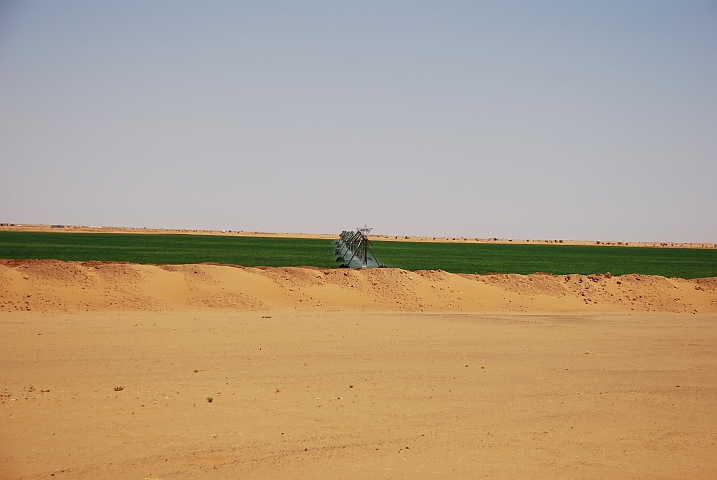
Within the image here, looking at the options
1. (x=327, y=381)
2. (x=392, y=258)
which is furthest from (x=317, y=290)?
(x=392, y=258)

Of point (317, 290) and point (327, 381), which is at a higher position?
point (317, 290)

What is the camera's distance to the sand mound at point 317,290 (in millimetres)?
23844

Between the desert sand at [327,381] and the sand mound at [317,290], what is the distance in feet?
0.35

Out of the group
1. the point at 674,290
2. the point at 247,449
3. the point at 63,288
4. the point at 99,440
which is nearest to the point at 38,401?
the point at 99,440

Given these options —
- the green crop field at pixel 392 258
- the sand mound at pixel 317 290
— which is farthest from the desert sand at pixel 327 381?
the green crop field at pixel 392 258

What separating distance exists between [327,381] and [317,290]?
13.1 metres

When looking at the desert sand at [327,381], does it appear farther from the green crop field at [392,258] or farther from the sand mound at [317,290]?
the green crop field at [392,258]

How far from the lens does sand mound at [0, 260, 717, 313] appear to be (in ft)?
78.2

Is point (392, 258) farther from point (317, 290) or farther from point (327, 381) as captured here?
point (327, 381)

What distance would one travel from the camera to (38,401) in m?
11.3

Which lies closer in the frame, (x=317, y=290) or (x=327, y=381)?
(x=327, y=381)

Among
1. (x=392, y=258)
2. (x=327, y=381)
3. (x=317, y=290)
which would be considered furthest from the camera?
(x=392, y=258)

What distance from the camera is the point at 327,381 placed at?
13.7m

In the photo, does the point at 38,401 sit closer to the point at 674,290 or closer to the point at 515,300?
the point at 515,300
